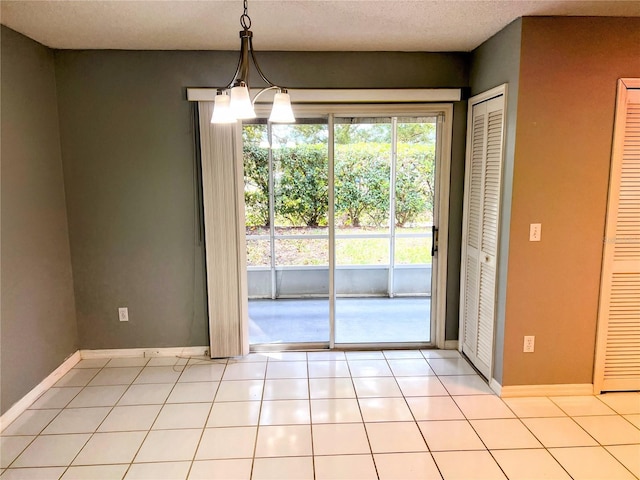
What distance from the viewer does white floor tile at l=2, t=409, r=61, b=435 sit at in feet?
7.95

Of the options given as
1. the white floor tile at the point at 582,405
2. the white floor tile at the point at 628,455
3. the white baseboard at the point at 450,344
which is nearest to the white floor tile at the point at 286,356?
the white baseboard at the point at 450,344

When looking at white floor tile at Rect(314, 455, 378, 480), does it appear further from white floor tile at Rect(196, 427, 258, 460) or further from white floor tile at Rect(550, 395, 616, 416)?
white floor tile at Rect(550, 395, 616, 416)

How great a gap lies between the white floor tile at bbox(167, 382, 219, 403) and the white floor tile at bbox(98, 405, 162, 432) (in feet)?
0.48

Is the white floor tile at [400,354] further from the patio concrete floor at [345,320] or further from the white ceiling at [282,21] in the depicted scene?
the white ceiling at [282,21]

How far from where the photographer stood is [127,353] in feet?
11.2

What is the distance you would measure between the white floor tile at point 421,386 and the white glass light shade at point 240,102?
2.14 m

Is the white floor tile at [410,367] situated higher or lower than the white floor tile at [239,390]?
higher

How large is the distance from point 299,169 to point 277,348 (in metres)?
1.59

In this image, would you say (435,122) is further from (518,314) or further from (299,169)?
(518,314)

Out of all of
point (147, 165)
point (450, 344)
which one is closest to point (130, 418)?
point (147, 165)

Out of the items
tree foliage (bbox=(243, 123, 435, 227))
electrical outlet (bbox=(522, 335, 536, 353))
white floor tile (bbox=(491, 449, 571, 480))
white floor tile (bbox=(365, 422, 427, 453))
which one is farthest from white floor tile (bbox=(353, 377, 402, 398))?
tree foliage (bbox=(243, 123, 435, 227))

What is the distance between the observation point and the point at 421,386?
2916 millimetres

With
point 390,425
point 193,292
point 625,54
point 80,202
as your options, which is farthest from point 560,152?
point 80,202

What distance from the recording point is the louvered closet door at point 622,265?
2566 millimetres
